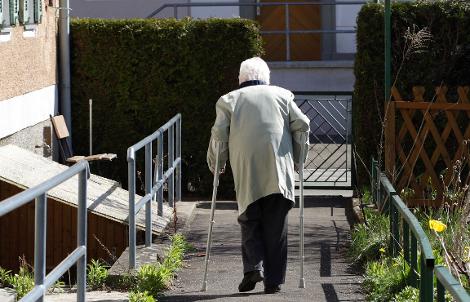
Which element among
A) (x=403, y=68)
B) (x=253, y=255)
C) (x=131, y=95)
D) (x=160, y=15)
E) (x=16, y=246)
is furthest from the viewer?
(x=160, y=15)

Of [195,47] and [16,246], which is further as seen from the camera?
[195,47]

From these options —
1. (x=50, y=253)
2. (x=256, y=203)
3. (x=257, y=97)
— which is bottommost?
(x=50, y=253)

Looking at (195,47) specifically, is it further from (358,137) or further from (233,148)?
(233,148)

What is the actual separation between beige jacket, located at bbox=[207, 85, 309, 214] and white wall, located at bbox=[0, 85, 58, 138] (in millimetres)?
4215

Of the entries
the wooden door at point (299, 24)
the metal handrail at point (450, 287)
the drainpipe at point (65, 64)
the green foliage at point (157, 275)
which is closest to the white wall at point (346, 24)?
the wooden door at point (299, 24)

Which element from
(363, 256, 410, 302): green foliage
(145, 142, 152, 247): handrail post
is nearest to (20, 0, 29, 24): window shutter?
(145, 142, 152, 247): handrail post

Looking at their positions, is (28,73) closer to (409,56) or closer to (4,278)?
(409,56)

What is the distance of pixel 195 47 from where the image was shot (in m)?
15.5

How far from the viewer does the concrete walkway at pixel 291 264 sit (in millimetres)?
8906

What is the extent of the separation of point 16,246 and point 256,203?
2.95 m

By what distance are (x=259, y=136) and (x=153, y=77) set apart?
689 cm

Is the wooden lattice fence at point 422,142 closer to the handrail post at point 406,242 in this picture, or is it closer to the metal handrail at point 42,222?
the handrail post at point 406,242

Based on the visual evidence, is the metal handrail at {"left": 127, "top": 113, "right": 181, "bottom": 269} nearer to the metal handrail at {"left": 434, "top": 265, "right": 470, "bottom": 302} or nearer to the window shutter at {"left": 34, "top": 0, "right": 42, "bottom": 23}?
the window shutter at {"left": 34, "top": 0, "right": 42, "bottom": 23}

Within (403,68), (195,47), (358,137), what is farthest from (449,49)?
(195,47)
